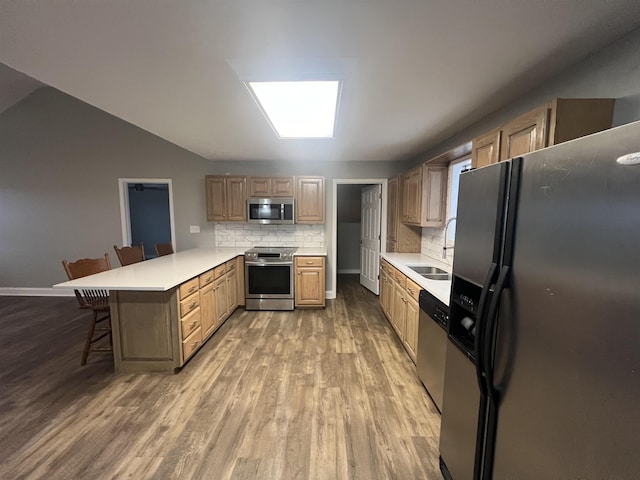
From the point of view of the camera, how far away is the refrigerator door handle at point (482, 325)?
0.98 meters

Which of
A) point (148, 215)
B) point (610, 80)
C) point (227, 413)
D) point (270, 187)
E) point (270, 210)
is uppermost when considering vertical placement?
point (610, 80)

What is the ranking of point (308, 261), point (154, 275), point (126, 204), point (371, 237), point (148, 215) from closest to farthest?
point (154, 275) < point (308, 261) < point (126, 204) < point (371, 237) < point (148, 215)

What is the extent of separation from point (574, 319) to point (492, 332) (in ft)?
1.03

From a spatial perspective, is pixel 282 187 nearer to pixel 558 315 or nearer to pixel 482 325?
pixel 482 325

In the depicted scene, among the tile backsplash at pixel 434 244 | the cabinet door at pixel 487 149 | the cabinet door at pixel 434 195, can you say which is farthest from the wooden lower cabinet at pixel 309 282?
the cabinet door at pixel 487 149

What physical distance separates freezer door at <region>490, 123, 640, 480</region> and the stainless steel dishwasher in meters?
0.81

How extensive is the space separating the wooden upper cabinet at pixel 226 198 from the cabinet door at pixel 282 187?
46 centimetres

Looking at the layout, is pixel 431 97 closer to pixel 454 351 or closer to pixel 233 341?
pixel 454 351

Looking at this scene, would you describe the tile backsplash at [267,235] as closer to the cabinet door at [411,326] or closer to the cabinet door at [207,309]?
the cabinet door at [207,309]

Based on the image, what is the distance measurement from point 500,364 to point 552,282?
1.33ft

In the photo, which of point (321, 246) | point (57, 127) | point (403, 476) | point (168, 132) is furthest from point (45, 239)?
point (403, 476)

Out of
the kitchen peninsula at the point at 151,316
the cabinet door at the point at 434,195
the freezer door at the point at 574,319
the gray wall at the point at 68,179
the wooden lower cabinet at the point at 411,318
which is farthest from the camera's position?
the gray wall at the point at 68,179

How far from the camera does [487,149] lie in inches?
67.4

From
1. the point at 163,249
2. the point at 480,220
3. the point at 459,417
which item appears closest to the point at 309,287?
the point at 163,249
